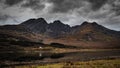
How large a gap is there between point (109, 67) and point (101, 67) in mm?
2119

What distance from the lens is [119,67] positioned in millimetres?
45312

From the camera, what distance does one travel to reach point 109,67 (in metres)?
45.9

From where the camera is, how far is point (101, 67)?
47094 mm

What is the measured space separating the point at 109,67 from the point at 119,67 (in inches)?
93.7

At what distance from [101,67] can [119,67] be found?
4.42 m
